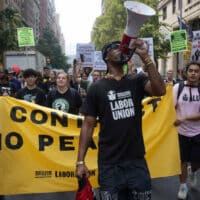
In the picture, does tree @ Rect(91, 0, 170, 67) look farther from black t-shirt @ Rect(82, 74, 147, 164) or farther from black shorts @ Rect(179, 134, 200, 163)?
black t-shirt @ Rect(82, 74, 147, 164)

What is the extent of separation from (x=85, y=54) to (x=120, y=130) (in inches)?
473

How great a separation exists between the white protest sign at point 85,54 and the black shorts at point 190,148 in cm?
946

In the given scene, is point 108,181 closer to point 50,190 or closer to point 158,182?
point 50,190

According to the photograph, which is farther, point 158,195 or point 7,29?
point 7,29

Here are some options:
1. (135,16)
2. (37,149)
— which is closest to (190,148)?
(37,149)

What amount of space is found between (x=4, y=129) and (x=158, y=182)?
7.82 ft

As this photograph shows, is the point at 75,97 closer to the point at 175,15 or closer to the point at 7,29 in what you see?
the point at 7,29

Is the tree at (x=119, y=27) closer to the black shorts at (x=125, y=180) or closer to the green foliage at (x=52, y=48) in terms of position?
the green foliage at (x=52, y=48)

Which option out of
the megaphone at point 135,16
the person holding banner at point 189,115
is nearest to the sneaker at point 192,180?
the person holding banner at point 189,115

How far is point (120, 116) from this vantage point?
361 cm

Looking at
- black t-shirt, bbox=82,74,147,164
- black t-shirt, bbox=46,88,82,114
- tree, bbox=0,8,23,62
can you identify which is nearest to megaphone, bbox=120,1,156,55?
black t-shirt, bbox=82,74,147,164

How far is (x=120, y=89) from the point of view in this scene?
11.9 feet

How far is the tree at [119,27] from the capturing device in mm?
39969

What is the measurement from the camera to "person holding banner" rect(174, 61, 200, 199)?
5.85 metres
